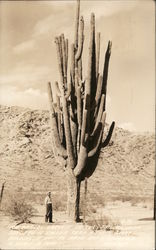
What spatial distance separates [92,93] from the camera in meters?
13.3

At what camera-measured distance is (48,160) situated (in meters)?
46.9

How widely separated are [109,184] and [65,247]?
111 ft

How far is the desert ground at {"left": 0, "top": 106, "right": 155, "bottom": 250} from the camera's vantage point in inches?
413

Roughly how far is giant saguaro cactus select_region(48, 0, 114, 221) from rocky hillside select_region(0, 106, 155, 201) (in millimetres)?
23794

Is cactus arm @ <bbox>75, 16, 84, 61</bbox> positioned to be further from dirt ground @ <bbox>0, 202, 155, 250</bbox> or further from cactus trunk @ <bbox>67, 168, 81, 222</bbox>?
dirt ground @ <bbox>0, 202, 155, 250</bbox>

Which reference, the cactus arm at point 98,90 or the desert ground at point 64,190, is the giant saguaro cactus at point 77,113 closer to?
the cactus arm at point 98,90

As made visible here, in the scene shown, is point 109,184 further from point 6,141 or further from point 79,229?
point 79,229

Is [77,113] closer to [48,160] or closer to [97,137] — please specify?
[97,137]

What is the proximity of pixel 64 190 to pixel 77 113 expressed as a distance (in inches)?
976

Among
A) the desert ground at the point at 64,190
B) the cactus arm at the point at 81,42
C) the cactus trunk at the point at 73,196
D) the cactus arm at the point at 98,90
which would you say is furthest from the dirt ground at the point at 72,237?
the cactus arm at the point at 81,42

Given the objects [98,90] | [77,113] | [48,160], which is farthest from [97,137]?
[48,160]

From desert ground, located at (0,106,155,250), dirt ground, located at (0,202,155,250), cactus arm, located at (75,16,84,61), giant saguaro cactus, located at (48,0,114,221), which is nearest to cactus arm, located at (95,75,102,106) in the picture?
giant saguaro cactus, located at (48,0,114,221)

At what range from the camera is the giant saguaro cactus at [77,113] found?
502 inches

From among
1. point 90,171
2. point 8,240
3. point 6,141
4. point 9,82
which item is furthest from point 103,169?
point 8,240
